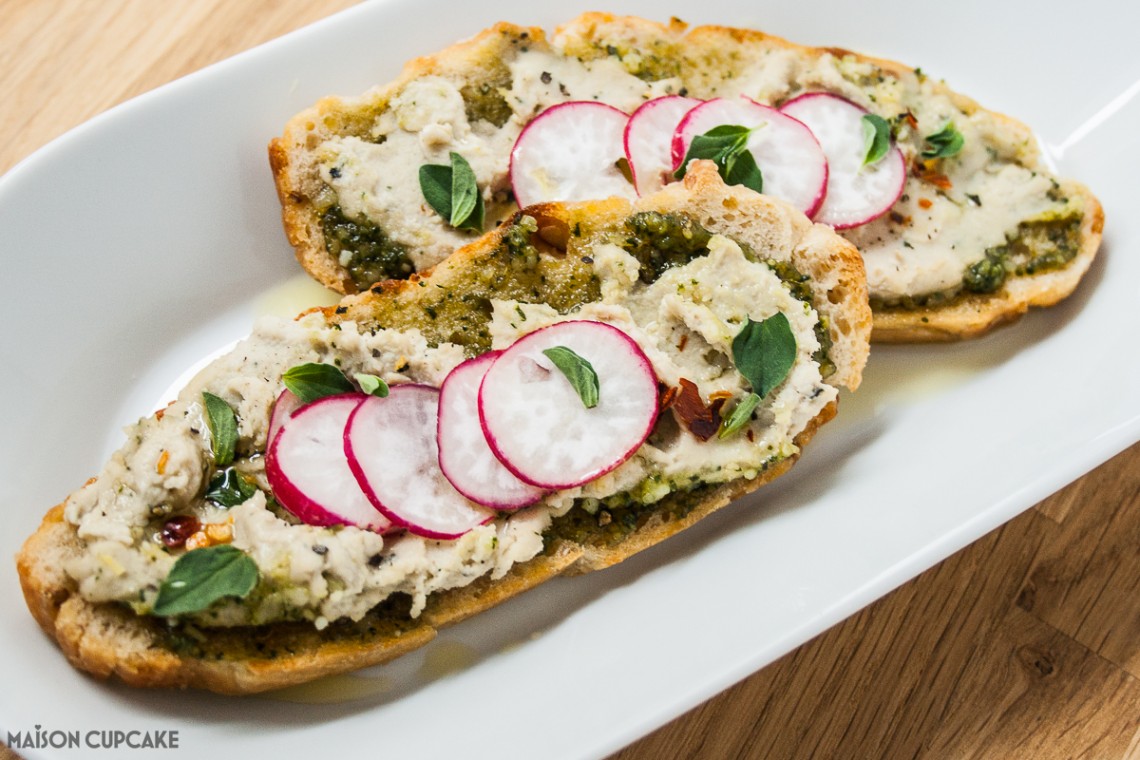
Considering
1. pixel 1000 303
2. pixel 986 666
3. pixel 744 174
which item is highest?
pixel 744 174

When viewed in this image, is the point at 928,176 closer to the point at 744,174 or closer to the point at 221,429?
the point at 744,174

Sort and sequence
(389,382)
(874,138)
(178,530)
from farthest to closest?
(874,138) → (389,382) → (178,530)

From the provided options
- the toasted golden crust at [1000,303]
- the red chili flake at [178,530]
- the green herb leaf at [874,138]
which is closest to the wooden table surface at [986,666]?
the toasted golden crust at [1000,303]

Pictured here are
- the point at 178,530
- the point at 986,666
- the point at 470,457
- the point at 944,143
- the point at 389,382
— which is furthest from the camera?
the point at 944,143

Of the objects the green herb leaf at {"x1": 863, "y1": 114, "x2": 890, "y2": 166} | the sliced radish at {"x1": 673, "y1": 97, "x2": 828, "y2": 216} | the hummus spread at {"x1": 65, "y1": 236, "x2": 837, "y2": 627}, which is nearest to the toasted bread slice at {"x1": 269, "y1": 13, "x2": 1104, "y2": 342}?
the green herb leaf at {"x1": 863, "y1": 114, "x2": 890, "y2": 166}

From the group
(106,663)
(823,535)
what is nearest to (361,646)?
(106,663)

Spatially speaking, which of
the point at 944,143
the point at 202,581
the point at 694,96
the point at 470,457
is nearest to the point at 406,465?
the point at 470,457

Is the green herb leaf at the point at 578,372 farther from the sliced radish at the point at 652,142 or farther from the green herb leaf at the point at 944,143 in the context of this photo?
the green herb leaf at the point at 944,143
